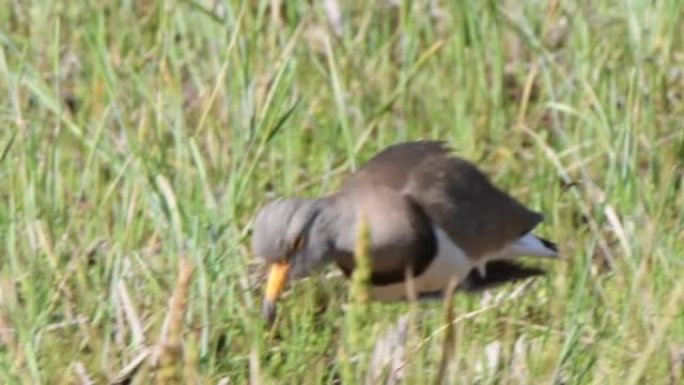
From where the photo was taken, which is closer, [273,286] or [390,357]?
[390,357]

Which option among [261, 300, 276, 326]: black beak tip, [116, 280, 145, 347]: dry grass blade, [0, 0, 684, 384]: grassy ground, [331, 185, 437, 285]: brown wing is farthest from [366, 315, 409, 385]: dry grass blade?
[116, 280, 145, 347]: dry grass blade

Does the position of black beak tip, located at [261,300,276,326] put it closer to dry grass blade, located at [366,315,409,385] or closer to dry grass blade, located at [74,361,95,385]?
dry grass blade, located at [366,315,409,385]

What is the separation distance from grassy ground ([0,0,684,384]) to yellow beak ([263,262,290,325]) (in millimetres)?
44

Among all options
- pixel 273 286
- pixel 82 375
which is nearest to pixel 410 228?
pixel 273 286

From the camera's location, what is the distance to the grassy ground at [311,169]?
12.0 ft

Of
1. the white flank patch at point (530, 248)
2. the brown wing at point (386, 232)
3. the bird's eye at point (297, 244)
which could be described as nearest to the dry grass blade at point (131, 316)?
the bird's eye at point (297, 244)

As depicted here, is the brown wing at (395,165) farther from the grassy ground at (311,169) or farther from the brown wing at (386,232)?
the grassy ground at (311,169)

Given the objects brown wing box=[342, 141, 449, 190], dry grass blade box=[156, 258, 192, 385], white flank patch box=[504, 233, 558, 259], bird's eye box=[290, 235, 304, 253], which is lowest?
white flank patch box=[504, 233, 558, 259]

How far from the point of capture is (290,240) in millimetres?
4098

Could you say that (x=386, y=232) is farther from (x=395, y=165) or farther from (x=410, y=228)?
(x=395, y=165)

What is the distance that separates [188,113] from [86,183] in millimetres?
809

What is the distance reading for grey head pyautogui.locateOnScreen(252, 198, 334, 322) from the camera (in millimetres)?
4047

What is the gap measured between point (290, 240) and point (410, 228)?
1.02 ft

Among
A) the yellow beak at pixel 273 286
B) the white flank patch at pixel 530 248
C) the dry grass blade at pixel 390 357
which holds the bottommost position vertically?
the white flank patch at pixel 530 248
